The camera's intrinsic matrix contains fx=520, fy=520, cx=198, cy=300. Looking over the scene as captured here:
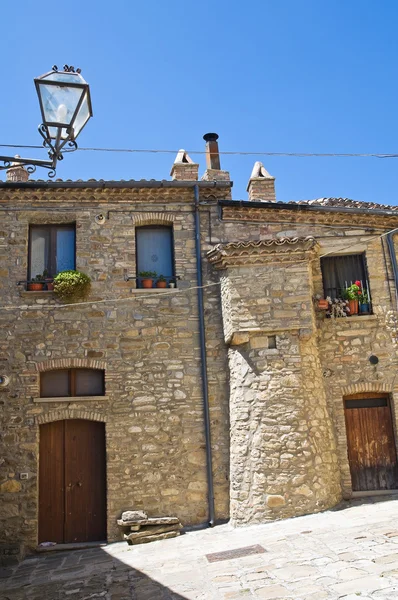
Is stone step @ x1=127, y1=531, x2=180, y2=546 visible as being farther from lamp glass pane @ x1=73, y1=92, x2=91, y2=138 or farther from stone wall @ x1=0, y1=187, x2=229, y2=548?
lamp glass pane @ x1=73, y1=92, x2=91, y2=138

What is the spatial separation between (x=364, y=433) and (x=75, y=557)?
18.8 feet

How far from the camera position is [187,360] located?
10.1 metres

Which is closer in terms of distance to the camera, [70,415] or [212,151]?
[70,415]

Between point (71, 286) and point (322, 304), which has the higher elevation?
point (71, 286)

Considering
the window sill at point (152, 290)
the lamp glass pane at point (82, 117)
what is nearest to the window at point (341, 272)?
the window sill at point (152, 290)

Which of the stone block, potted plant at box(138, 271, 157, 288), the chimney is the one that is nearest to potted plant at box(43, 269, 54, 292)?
potted plant at box(138, 271, 157, 288)

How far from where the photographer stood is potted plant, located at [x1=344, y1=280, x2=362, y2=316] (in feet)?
34.3

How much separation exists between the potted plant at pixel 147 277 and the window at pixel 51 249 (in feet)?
4.61

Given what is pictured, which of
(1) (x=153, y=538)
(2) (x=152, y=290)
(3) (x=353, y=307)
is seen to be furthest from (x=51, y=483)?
(3) (x=353, y=307)

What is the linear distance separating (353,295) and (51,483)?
685 cm

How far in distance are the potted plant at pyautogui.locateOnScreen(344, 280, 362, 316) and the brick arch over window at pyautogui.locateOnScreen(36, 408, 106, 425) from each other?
5313mm

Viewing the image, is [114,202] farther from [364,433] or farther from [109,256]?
[364,433]

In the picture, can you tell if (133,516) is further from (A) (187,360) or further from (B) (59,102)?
(B) (59,102)

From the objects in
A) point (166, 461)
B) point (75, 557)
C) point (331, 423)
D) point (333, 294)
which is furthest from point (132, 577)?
point (333, 294)
